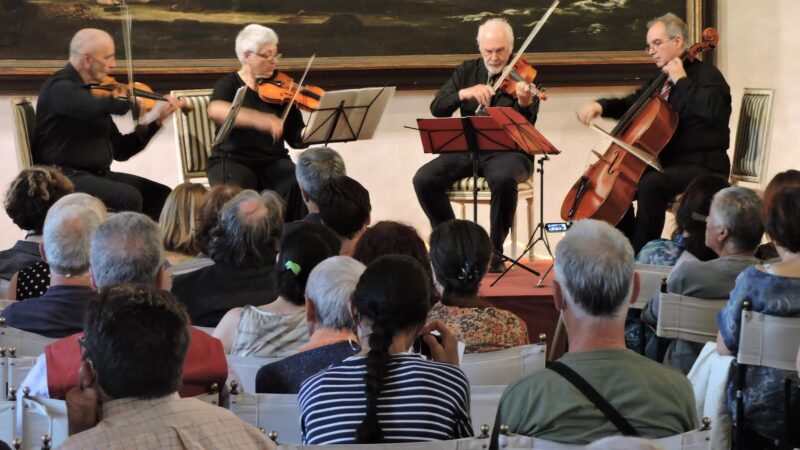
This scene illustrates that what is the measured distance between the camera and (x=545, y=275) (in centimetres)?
497

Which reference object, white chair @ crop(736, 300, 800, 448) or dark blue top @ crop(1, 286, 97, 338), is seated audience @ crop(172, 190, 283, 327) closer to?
dark blue top @ crop(1, 286, 97, 338)

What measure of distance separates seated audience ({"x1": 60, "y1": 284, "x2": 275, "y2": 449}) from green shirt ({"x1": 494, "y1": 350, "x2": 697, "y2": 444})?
52cm

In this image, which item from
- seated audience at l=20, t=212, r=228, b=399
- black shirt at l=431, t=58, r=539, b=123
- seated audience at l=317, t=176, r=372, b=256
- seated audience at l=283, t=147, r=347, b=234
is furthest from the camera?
black shirt at l=431, t=58, r=539, b=123

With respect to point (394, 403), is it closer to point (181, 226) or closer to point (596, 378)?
point (596, 378)

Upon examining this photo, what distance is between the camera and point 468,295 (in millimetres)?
2797

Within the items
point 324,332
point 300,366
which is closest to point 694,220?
point 324,332

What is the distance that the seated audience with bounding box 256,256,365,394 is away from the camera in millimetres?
2396

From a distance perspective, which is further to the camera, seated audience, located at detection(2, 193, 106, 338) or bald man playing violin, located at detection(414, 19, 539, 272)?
bald man playing violin, located at detection(414, 19, 539, 272)

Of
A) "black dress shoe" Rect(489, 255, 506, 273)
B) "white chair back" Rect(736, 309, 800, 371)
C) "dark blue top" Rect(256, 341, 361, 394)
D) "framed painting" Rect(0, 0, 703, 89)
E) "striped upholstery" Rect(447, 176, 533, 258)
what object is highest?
"framed painting" Rect(0, 0, 703, 89)

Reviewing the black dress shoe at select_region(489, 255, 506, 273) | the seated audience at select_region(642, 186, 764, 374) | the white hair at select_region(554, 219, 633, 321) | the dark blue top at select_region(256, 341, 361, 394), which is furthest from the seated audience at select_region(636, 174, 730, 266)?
the black dress shoe at select_region(489, 255, 506, 273)

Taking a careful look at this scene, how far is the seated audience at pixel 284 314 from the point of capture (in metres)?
2.74

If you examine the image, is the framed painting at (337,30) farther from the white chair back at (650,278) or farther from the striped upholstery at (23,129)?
the white chair back at (650,278)

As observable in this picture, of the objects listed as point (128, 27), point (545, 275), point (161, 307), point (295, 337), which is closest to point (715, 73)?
point (545, 275)

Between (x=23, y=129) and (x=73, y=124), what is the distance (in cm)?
25
